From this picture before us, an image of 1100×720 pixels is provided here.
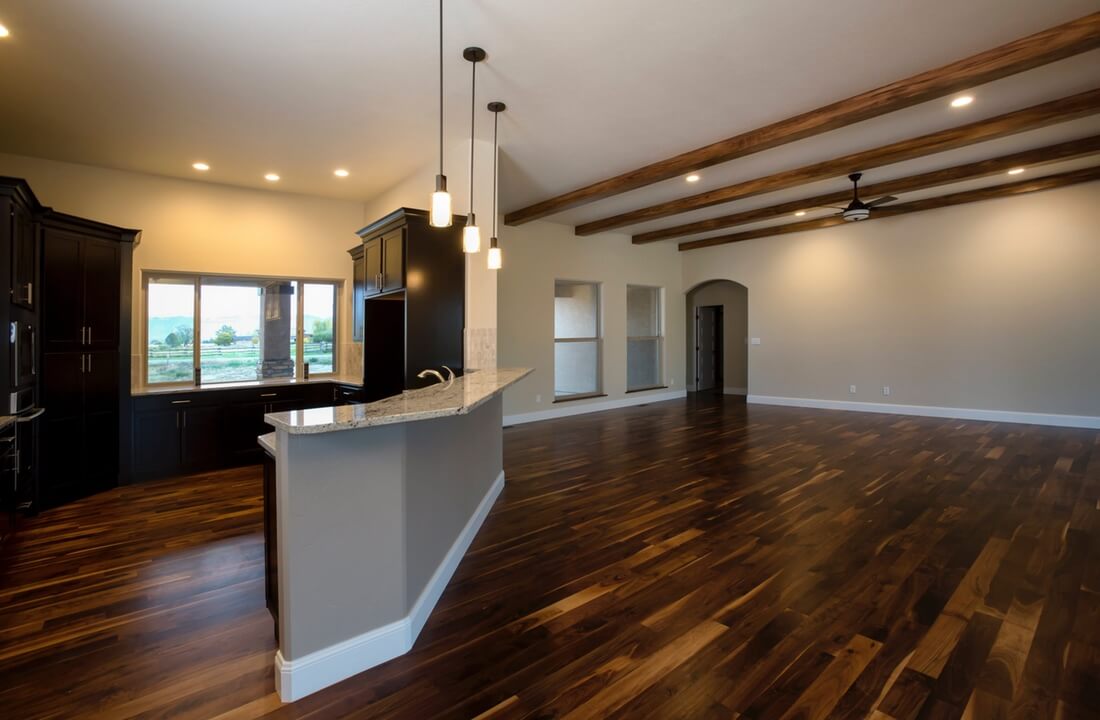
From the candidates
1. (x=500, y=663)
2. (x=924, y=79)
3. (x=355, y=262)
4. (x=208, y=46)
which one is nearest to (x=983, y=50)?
(x=924, y=79)

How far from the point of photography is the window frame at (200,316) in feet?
17.4

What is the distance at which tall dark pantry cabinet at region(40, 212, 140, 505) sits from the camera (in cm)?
394

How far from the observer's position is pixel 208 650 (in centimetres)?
208

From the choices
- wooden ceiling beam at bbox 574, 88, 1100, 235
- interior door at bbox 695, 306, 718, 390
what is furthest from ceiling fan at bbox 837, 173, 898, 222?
interior door at bbox 695, 306, 718, 390

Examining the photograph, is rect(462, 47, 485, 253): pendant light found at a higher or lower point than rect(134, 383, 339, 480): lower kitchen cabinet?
higher

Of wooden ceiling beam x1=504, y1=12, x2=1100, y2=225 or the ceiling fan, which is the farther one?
the ceiling fan

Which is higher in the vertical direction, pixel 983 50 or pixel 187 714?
pixel 983 50

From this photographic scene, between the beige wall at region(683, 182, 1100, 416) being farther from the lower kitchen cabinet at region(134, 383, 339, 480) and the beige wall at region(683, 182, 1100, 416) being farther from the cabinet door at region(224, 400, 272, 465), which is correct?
the cabinet door at region(224, 400, 272, 465)

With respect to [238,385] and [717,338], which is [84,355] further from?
[717,338]

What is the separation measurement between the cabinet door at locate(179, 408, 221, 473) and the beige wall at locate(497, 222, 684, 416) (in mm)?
3543

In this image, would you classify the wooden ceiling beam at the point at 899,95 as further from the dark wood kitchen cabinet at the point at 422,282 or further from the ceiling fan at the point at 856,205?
the dark wood kitchen cabinet at the point at 422,282

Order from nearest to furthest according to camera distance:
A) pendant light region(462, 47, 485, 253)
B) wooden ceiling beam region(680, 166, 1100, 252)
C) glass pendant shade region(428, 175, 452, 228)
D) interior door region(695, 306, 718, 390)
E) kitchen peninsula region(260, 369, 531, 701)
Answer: kitchen peninsula region(260, 369, 531, 701) < glass pendant shade region(428, 175, 452, 228) < pendant light region(462, 47, 485, 253) < wooden ceiling beam region(680, 166, 1100, 252) < interior door region(695, 306, 718, 390)

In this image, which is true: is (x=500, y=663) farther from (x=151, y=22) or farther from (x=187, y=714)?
(x=151, y=22)

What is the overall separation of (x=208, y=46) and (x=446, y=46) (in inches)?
56.7
